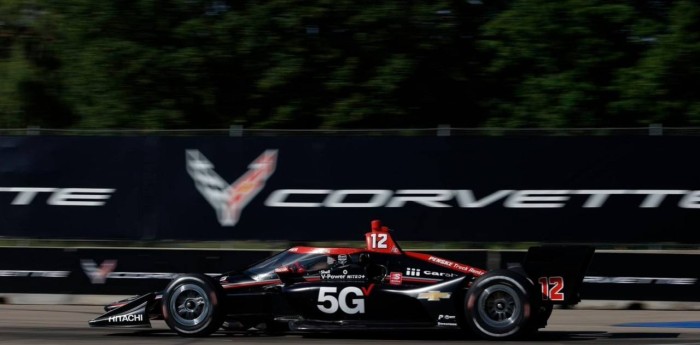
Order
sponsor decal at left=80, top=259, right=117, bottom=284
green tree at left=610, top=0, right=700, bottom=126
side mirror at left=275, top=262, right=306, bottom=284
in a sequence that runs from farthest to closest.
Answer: green tree at left=610, top=0, right=700, bottom=126
sponsor decal at left=80, top=259, right=117, bottom=284
side mirror at left=275, top=262, right=306, bottom=284

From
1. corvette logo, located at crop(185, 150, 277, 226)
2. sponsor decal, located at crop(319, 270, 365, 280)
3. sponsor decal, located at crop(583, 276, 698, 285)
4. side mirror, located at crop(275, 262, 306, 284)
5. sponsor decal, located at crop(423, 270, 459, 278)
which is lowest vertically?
sponsor decal, located at crop(583, 276, 698, 285)

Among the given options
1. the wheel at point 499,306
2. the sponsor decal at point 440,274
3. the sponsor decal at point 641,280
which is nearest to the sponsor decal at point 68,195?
the sponsor decal at point 440,274

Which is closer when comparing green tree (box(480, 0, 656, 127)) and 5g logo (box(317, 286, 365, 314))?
5g logo (box(317, 286, 365, 314))

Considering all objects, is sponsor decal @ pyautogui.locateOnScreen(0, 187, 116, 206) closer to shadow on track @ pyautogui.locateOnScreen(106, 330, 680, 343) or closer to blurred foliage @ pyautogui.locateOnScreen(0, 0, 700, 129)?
shadow on track @ pyautogui.locateOnScreen(106, 330, 680, 343)

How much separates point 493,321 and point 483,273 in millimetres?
570

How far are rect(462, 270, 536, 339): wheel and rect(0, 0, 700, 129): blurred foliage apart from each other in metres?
10.0

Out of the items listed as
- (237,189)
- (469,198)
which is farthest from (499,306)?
(237,189)

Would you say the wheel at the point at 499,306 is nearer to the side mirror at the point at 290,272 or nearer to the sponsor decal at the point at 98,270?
the side mirror at the point at 290,272

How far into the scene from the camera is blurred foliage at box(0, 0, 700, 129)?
64.2 feet

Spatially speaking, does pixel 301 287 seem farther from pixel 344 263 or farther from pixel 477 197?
pixel 477 197

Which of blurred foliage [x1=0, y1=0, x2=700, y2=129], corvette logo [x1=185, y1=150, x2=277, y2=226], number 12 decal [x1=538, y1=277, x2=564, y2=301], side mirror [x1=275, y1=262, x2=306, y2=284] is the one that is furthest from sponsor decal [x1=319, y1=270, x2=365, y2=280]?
blurred foliage [x1=0, y1=0, x2=700, y2=129]

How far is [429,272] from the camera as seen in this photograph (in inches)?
400

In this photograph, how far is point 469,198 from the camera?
1427cm

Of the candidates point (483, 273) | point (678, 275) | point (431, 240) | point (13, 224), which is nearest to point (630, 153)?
point (678, 275)
